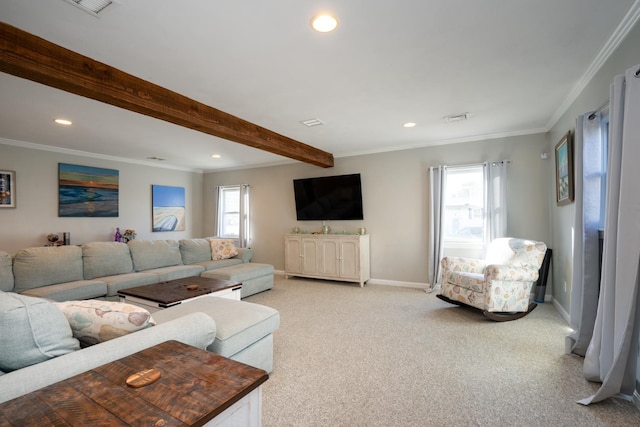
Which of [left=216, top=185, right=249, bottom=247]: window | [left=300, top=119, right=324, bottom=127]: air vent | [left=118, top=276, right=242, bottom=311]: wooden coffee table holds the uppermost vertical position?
[left=300, top=119, right=324, bottom=127]: air vent

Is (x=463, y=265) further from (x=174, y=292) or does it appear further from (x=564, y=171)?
(x=174, y=292)

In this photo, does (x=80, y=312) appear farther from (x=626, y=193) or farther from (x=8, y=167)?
(x=8, y=167)

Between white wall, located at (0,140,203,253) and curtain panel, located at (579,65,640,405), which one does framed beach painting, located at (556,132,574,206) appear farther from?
white wall, located at (0,140,203,253)

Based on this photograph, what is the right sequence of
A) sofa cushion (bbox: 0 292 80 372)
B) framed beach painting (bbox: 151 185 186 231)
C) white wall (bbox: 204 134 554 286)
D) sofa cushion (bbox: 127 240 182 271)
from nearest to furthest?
sofa cushion (bbox: 0 292 80 372), white wall (bbox: 204 134 554 286), sofa cushion (bbox: 127 240 182 271), framed beach painting (bbox: 151 185 186 231)

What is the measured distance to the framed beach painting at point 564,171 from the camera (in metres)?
3.11

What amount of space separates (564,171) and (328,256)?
3.50 meters

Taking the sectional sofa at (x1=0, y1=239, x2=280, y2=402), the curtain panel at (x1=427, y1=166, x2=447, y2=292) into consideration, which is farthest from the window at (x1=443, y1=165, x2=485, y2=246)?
the sectional sofa at (x1=0, y1=239, x2=280, y2=402)

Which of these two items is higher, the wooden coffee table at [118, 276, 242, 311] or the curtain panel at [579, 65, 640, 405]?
the curtain panel at [579, 65, 640, 405]

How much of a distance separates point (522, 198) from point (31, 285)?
618 centimetres

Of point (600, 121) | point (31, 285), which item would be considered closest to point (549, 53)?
point (600, 121)

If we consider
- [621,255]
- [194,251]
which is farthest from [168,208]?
[621,255]

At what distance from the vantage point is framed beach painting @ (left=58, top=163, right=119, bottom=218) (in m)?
5.03

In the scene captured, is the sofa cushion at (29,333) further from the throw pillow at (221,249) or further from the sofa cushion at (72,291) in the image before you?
the throw pillow at (221,249)

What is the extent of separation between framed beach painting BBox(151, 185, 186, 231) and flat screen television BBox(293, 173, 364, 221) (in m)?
2.76
